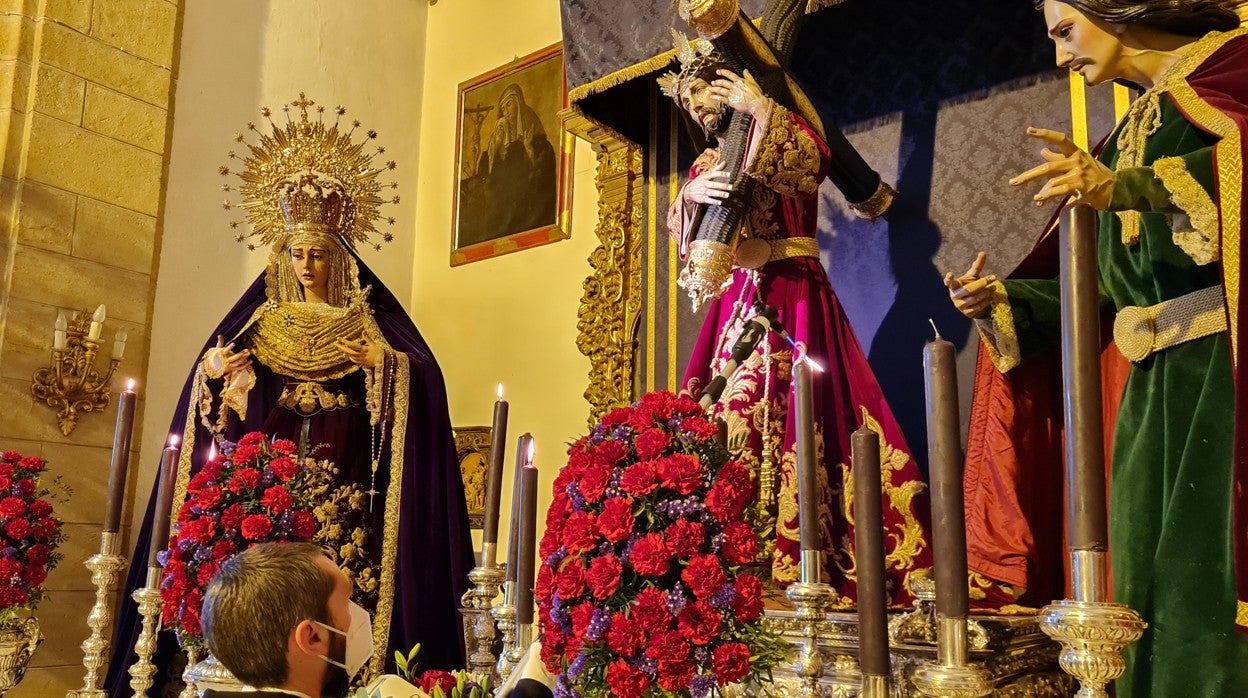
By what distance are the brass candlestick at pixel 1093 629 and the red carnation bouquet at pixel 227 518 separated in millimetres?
1985

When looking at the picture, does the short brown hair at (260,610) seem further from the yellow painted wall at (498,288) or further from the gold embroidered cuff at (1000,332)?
the yellow painted wall at (498,288)

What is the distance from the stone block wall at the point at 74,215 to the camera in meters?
4.17

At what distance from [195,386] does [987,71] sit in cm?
299

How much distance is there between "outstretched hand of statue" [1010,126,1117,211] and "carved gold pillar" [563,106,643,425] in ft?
8.47

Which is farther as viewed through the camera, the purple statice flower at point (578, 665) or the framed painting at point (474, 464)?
the framed painting at point (474, 464)

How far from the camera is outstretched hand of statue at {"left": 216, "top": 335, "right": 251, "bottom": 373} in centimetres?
370

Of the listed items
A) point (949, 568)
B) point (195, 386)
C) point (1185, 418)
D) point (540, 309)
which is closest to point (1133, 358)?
point (1185, 418)

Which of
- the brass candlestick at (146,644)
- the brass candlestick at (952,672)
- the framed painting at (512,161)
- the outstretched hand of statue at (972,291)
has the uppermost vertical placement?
the framed painting at (512,161)

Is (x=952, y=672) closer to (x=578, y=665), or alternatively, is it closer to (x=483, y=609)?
(x=578, y=665)

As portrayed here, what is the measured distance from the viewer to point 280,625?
149 cm

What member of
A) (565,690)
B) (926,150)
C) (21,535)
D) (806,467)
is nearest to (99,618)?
(21,535)

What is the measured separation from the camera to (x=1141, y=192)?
5.26 feet

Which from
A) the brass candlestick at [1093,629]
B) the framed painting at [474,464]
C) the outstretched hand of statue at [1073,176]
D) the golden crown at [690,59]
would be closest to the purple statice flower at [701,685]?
the brass candlestick at [1093,629]

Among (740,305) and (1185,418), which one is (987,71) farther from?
(1185,418)
